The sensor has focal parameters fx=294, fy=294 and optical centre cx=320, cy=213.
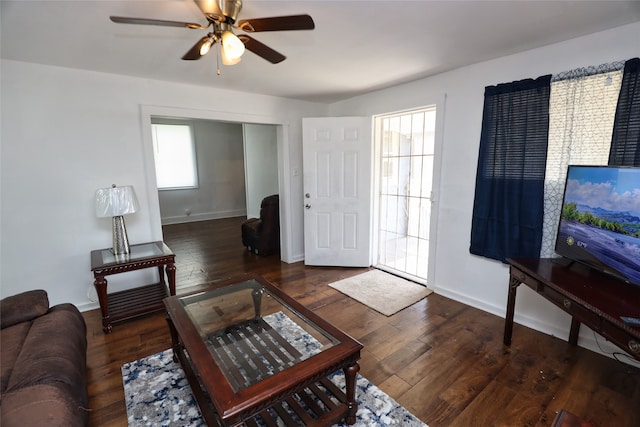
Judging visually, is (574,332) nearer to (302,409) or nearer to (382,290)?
(382,290)

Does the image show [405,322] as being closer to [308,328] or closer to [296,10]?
[308,328]

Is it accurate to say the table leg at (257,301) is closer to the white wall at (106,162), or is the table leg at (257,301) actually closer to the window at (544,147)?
the white wall at (106,162)

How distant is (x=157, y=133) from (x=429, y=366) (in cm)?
657

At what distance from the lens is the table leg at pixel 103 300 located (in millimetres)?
2422

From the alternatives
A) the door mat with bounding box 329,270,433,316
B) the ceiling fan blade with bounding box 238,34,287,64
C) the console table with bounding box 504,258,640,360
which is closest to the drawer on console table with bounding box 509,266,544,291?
the console table with bounding box 504,258,640,360

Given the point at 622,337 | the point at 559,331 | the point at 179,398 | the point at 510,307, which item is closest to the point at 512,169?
the point at 510,307

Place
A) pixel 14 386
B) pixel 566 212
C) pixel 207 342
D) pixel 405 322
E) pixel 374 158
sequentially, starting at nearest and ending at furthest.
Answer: pixel 14 386
pixel 207 342
pixel 566 212
pixel 405 322
pixel 374 158

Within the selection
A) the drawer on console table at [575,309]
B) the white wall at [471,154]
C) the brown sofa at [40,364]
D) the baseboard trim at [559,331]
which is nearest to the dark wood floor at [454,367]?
the baseboard trim at [559,331]

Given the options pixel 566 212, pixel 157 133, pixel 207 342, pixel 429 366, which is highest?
pixel 157 133

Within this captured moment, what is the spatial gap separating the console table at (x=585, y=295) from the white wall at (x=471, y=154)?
0.37m

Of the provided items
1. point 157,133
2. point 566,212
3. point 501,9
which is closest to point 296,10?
point 501,9

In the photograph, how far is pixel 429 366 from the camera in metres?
2.07

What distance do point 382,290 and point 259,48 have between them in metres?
2.62

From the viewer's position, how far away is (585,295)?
1616mm
